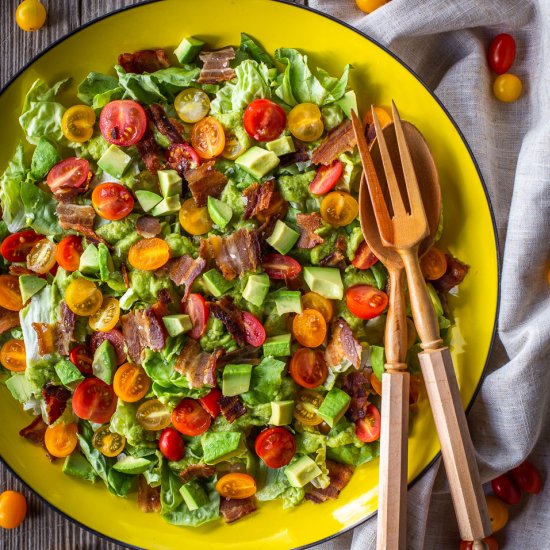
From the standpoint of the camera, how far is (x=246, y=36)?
439 centimetres

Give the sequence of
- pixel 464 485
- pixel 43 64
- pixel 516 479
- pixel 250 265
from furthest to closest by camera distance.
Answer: pixel 516 479 < pixel 43 64 < pixel 250 265 < pixel 464 485

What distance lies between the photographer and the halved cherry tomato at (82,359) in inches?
172

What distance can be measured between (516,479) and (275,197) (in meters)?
2.59

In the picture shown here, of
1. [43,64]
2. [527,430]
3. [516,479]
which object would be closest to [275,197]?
[43,64]

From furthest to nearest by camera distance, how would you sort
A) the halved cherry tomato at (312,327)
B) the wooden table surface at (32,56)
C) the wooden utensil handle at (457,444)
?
the wooden table surface at (32,56)
the halved cherry tomato at (312,327)
the wooden utensil handle at (457,444)

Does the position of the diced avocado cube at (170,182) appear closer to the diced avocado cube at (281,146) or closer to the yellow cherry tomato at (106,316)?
the diced avocado cube at (281,146)

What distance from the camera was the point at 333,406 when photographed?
4195mm

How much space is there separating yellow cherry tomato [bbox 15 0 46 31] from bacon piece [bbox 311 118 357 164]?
2239mm

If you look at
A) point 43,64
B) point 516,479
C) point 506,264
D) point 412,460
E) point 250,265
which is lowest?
point 516,479

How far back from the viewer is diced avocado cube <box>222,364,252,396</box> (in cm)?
416

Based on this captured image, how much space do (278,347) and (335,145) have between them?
50.3 inches

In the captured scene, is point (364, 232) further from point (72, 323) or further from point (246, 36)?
point (72, 323)

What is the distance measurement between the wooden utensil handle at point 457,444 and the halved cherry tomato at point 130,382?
1752 mm

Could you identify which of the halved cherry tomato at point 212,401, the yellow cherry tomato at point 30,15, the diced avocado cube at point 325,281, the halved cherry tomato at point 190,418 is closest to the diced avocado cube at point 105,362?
the halved cherry tomato at point 190,418
